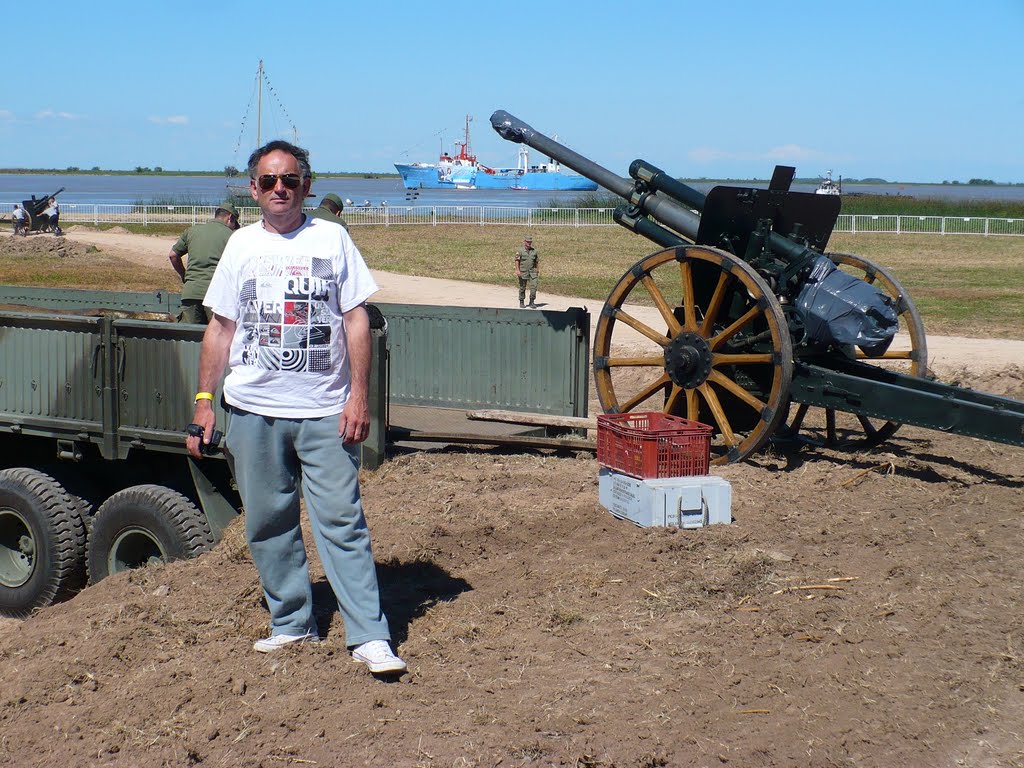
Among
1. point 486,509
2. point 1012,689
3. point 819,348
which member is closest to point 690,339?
point 819,348

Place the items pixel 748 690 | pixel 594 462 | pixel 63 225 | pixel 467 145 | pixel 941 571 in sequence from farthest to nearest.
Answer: pixel 467 145 < pixel 63 225 < pixel 594 462 < pixel 941 571 < pixel 748 690

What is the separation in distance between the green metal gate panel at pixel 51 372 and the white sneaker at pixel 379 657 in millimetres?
3198

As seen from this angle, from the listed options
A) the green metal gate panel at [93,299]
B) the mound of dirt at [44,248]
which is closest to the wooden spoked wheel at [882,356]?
the green metal gate panel at [93,299]

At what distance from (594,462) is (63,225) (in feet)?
137

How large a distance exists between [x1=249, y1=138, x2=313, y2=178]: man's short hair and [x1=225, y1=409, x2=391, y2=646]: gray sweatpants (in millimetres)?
889

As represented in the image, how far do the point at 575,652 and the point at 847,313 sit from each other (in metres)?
3.70

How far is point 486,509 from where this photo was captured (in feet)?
22.3

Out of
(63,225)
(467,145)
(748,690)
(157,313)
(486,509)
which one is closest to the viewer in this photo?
(748,690)

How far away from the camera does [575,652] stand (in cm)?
481

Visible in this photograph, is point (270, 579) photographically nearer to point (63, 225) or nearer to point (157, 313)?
point (157, 313)

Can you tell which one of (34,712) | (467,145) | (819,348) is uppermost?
(467,145)

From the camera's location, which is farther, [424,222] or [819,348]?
[424,222]

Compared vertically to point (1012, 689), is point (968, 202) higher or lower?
higher

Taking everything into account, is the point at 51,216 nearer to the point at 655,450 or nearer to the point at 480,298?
the point at 480,298
